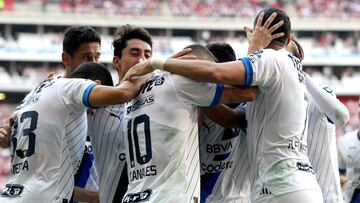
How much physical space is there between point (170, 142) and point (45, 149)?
118 centimetres

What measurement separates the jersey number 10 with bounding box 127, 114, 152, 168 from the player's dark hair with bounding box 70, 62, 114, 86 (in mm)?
716

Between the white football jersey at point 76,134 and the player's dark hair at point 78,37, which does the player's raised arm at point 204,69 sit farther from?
the player's dark hair at point 78,37

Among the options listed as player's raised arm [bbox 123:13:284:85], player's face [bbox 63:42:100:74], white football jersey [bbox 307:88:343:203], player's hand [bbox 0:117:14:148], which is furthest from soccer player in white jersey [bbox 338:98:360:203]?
player's raised arm [bbox 123:13:284:85]

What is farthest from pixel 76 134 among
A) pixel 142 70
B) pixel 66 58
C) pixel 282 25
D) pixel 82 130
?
pixel 282 25

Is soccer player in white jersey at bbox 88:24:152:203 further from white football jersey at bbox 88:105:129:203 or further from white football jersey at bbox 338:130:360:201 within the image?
white football jersey at bbox 338:130:360:201

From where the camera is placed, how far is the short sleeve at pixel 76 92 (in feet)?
21.3

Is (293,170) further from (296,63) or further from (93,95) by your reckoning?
(93,95)

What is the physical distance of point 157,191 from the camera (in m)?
6.03

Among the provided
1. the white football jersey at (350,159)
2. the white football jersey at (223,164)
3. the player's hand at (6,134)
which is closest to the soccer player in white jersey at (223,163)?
the white football jersey at (223,164)

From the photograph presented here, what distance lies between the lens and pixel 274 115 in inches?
246

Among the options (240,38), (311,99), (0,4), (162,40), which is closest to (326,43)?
(240,38)

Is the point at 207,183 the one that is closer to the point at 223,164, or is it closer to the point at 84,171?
the point at 223,164

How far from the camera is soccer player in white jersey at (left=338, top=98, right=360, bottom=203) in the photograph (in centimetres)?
1083

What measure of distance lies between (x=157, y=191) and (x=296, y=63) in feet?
4.64
